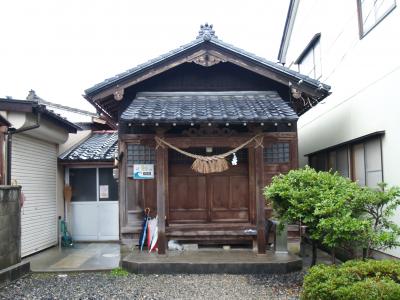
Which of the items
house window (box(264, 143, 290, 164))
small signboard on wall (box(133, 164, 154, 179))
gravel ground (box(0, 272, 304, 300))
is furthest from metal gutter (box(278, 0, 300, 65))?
gravel ground (box(0, 272, 304, 300))

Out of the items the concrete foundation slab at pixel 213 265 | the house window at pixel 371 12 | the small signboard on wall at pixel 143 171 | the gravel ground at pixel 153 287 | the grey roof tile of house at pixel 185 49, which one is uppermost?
the house window at pixel 371 12

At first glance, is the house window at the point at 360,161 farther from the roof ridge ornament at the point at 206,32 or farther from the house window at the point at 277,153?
the roof ridge ornament at the point at 206,32

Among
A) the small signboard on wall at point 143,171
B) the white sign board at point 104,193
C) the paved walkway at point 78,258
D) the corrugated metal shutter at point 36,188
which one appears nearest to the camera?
the paved walkway at point 78,258

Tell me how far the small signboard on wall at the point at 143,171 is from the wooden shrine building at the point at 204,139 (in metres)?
0.02

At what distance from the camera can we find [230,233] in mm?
9641

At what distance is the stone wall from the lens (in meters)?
7.98

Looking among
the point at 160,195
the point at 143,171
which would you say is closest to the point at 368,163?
the point at 160,195

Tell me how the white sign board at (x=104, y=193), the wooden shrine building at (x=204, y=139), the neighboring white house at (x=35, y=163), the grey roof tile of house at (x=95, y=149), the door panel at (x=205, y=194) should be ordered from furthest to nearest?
the white sign board at (x=104, y=193) → the grey roof tile of house at (x=95, y=149) → the door panel at (x=205, y=194) → the neighboring white house at (x=35, y=163) → the wooden shrine building at (x=204, y=139)

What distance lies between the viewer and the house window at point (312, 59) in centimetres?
1312

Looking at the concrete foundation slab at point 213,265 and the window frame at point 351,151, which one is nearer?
the window frame at point 351,151

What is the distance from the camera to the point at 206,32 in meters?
9.71

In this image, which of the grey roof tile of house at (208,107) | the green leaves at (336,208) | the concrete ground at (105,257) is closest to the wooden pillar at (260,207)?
the concrete ground at (105,257)

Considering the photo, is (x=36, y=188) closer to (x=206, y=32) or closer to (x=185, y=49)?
(x=185, y=49)

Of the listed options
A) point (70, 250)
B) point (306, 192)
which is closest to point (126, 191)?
point (70, 250)
